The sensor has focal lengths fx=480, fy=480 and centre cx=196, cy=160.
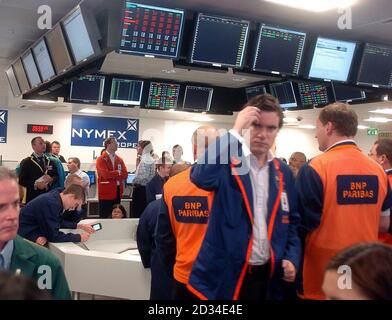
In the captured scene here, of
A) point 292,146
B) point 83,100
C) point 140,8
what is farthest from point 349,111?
point 292,146

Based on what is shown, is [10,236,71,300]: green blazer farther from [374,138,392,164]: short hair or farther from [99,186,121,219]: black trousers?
[99,186,121,219]: black trousers

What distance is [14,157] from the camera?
12.8 metres

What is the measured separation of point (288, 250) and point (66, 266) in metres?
2.24

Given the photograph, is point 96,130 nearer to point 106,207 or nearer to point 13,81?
point 13,81

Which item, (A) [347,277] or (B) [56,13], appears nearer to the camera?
(A) [347,277]

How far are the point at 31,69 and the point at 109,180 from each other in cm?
187

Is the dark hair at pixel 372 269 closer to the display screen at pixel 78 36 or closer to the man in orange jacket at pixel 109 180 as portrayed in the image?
the display screen at pixel 78 36

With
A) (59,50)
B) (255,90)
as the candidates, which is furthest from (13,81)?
(255,90)

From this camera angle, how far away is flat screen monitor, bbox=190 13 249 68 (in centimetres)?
458

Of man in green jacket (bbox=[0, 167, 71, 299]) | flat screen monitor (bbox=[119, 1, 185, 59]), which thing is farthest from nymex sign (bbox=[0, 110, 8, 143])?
man in green jacket (bbox=[0, 167, 71, 299])

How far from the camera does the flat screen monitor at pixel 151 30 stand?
4.23 m

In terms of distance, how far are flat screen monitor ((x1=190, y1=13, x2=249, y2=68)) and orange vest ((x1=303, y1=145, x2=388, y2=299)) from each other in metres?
2.41
